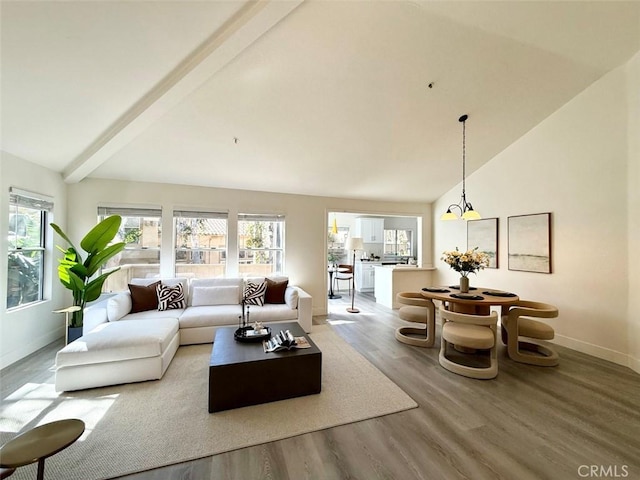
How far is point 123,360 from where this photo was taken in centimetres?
255

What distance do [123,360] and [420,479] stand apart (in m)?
2.79

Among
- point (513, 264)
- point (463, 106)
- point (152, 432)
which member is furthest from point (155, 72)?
point (513, 264)

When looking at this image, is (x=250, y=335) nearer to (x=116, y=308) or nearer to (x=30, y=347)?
(x=116, y=308)

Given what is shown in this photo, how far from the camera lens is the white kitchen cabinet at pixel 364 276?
8.08m

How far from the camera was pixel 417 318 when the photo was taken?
380cm

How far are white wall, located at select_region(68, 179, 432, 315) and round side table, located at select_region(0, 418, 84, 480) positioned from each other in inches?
133

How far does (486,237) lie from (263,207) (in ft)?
14.0

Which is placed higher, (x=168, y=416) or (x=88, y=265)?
(x=88, y=265)

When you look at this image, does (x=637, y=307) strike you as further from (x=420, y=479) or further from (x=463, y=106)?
(x=420, y=479)

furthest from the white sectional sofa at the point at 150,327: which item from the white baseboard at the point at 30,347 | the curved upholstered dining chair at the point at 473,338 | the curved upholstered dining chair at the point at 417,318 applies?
the curved upholstered dining chair at the point at 473,338

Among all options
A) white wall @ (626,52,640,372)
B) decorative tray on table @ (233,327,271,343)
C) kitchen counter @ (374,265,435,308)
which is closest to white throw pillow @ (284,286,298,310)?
decorative tray on table @ (233,327,271,343)

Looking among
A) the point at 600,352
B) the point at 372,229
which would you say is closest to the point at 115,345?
the point at 600,352

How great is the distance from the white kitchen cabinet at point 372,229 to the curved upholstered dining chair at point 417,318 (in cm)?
441

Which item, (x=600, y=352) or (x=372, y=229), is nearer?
(x=600, y=352)
